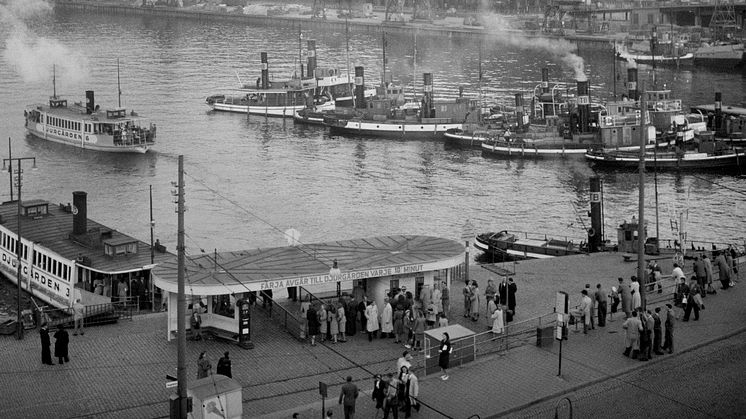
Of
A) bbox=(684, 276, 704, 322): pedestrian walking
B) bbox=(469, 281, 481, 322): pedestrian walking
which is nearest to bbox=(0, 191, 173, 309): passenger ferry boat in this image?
bbox=(469, 281, 481, 322): pedestrian walking

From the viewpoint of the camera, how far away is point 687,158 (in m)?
76.4

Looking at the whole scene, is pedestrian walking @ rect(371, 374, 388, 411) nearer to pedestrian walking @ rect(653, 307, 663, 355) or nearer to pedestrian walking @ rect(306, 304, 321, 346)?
pedestrian walking @ rect(306, 304, 321, 346)

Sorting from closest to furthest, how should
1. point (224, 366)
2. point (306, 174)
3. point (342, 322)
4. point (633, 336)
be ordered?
point (224, 366) → point (633, 336) → point (342, 322) → point (306, 174)

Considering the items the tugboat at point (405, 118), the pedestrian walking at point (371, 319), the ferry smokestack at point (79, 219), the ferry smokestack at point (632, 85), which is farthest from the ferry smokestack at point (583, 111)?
the pedestrian walking at point (371, 319)

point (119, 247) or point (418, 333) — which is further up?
point (119, 247)

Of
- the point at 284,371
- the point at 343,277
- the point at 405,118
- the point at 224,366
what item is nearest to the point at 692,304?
the point at 343,277

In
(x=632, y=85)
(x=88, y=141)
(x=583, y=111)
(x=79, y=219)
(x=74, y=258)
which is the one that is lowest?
(x=74, y=258)

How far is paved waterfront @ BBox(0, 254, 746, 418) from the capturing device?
1019 inches

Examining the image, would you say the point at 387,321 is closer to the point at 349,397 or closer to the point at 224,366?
the point at 224,366

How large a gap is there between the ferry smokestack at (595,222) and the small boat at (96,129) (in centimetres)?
4400

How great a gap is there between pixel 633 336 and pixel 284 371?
8174 mm

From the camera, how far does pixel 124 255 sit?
38312 mm

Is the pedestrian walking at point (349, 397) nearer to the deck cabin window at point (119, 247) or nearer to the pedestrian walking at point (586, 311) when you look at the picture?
the pedestrian walking at point (586, 311)

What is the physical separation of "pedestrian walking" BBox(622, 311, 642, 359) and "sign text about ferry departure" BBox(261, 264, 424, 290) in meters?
5.81
